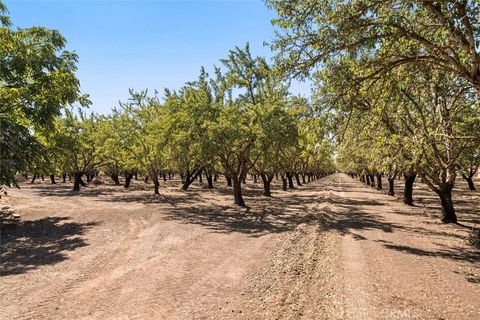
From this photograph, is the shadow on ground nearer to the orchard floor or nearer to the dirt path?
the orchard floor

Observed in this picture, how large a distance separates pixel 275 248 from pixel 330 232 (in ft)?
15.1

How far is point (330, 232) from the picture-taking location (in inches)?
638

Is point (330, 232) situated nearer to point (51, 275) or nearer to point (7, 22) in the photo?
point (51, 275)

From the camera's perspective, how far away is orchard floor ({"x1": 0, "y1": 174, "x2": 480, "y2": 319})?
24.2ft

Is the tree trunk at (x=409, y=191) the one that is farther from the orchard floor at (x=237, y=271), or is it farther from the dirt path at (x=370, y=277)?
the dirt path at (x=370, y=277)

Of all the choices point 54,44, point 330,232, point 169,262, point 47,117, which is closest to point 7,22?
point 54,44

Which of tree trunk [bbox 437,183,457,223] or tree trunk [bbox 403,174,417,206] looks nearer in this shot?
tree trunk [bbox 437,183,457,223]

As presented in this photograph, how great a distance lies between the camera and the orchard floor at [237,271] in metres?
7.36

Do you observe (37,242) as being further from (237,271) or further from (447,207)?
(447,207)

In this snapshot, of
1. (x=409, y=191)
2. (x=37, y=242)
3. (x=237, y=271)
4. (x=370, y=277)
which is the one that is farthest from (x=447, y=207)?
(x=37, y=242)

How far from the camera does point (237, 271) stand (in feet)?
33.1

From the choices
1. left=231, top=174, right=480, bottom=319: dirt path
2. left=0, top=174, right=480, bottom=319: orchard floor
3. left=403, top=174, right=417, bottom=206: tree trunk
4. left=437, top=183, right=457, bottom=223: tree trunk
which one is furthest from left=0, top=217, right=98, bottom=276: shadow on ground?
left=403, top=174, right=417, bottom=206: tree trunk

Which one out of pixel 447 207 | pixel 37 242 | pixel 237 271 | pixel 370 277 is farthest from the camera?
pixel 447 207

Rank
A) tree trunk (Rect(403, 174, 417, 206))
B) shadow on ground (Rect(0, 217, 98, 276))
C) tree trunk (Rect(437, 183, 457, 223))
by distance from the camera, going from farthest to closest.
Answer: tree trunk (Rect(403, 174, 417, 206))
tree trunk (Rect(437, 183, 457, 223))
shadow on ground (Rect(0, 217, 98, 276))
